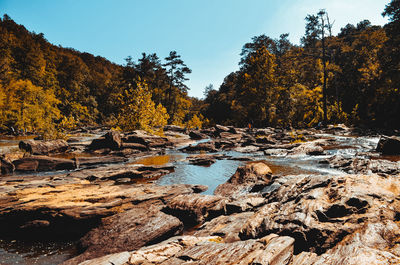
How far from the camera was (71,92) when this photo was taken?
6569cm

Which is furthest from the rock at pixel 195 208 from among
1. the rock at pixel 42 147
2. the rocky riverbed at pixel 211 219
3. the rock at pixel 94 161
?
the rock at pixel 42 147

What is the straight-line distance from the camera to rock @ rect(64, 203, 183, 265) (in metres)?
4.81

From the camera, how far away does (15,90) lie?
35.0m

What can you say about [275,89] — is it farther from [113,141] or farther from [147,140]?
[113,141]

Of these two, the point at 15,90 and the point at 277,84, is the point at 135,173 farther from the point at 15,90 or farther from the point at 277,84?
the point at 15,90

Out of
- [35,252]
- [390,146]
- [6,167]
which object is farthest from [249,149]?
[6,167]

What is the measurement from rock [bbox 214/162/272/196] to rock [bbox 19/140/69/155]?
15316mm

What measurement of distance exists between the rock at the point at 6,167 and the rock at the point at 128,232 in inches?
404

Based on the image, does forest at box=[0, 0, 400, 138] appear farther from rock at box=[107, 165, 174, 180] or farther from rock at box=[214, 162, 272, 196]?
rock at box=[214, 162, 272, 196]

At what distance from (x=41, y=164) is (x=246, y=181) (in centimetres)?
1247

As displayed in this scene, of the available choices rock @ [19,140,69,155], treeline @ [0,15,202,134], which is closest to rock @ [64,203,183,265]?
rock @ [19,140,69,155]

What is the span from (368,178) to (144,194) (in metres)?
6.95

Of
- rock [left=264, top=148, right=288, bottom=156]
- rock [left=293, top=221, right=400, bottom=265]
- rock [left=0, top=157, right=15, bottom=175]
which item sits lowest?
rock [left=264, top=148, right=288, bottom=156]

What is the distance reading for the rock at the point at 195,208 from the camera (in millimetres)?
6366
